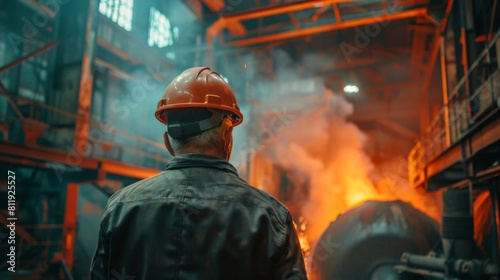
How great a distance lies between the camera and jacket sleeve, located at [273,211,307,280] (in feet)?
4.47

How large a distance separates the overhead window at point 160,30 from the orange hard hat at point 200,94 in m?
10.8

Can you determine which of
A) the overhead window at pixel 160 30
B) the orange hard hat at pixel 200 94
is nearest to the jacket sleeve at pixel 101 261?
the orange hard hat at pixel 200 94

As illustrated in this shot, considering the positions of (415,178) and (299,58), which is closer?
(415,178)

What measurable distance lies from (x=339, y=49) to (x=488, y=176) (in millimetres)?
8422

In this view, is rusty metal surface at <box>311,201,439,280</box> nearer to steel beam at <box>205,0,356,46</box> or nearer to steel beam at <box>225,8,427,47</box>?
steel beam at <box>205,0,356,46</box>

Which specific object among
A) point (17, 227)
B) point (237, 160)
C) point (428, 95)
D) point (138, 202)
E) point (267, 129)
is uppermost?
point (428, 95)

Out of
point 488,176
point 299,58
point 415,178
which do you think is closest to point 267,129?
point 299,58

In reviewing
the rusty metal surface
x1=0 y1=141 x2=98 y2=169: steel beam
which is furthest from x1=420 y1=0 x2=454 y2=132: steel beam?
x1=0 y1=141 x2=98 y2=169: steel beam

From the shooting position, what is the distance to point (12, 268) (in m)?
6.36

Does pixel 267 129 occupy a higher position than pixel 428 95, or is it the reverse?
pixel 428 95

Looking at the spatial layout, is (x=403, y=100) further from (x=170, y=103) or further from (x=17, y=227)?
(x=170, y=103)

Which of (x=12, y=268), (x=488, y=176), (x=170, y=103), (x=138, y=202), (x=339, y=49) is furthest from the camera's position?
(x=339, y=49)

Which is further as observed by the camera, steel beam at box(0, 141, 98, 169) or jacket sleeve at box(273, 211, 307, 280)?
steel beam at box(0, 141, 98, 169)

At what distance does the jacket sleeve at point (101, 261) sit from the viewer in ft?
4.81
